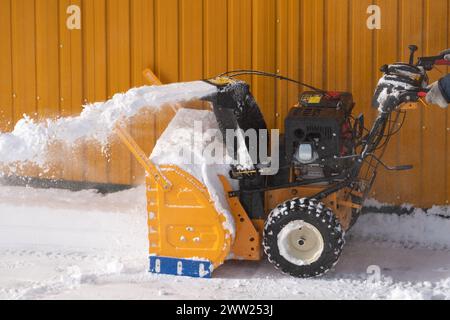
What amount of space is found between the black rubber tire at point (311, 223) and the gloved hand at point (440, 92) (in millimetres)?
1013

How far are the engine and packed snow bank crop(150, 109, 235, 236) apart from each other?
0.51 metres

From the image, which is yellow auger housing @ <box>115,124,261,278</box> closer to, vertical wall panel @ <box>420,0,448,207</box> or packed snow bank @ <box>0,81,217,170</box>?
packed snow bank @ <box>0,81,217,170</box>

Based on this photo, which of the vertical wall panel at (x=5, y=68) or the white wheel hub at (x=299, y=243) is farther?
the vertical wall panel at (x=5, y=68)

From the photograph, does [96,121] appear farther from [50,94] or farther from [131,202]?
[50,94]

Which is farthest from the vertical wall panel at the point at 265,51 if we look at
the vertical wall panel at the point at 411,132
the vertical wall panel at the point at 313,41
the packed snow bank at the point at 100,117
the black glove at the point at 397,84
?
the black glove at the point at 397,84

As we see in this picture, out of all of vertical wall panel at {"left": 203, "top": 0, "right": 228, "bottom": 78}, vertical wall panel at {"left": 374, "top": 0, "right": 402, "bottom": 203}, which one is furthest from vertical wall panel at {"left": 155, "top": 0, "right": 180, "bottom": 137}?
vertical wall panel at {"left": 374, "top": 0, "right": 402, "bottom": 203}

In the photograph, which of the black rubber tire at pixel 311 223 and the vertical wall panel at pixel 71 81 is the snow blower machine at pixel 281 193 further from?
the vertical wall panel at pixel 71 81

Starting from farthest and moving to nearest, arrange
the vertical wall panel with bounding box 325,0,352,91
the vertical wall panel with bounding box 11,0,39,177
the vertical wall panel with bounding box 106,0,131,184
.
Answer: the vertical wall panel with bounding box 11,0,39,177 → the vertical wall panel with bounding box 106,0,131,184 → the vertical wall panel with bounding box 325,0,352,91

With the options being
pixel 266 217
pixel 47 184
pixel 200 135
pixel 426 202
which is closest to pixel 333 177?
→ pixel 266 217

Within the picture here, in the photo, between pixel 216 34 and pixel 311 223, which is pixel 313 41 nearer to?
pixel 216 34

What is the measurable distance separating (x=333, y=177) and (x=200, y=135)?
0.99m

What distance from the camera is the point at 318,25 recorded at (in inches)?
274

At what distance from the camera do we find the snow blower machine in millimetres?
5461

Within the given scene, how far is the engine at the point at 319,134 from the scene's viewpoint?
5516 mm
